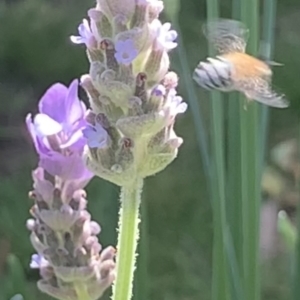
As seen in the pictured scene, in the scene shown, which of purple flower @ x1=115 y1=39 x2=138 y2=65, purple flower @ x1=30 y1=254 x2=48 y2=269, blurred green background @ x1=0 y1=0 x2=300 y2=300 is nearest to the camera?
purple flower @ x1=115 y1=39 x2=138 y2=65

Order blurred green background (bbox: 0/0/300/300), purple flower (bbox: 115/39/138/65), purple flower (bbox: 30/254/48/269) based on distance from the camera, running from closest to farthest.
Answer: purple flower (bbox: 115/39/138/65), purple flower (bbox: 30/254/48/269), blurred green background (bbox: 0/0/300/300)

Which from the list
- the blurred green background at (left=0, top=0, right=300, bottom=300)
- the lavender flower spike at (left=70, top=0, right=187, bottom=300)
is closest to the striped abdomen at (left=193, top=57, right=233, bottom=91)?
the lavender flower spike at (left=70, top=0, right=187, bottom=300)

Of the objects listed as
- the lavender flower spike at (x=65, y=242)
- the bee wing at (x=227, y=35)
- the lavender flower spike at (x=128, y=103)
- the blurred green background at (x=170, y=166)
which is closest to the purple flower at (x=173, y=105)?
the lavender flower spike at (x=128, y=103)

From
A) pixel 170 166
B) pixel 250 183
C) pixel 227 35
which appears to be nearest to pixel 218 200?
→ pixel 250 183

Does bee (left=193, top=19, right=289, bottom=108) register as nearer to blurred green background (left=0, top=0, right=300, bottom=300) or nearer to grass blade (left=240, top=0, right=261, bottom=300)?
grass blade (left=240, top=0, right=261, bottom=300)

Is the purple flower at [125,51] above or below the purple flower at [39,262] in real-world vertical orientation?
above

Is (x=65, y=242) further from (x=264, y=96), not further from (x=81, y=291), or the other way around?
(x=264, y=96)

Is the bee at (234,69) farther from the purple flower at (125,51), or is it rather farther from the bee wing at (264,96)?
the purple flower at (125,51)

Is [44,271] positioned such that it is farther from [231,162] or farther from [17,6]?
[17,6]
